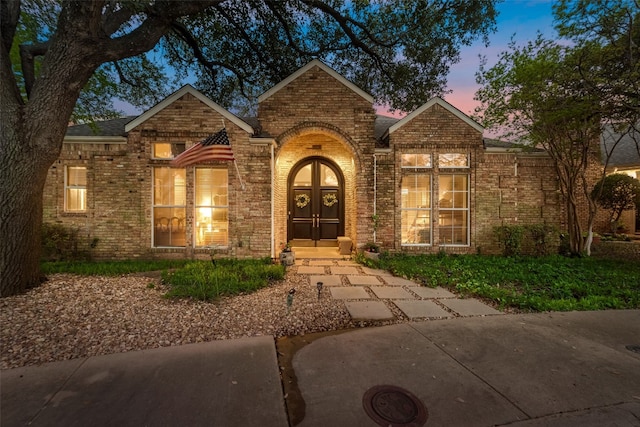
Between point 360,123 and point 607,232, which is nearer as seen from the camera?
point 360,123

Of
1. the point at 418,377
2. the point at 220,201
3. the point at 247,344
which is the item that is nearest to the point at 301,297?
the point at 247,344

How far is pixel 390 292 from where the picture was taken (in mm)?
5305

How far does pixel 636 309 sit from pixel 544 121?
5.69 meters

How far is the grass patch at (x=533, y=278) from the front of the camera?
467cm

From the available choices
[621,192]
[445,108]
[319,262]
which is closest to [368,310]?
[319,262]

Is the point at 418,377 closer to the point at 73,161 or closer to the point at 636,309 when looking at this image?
the point at 636,309

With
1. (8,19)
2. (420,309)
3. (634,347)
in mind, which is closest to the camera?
(634,347)

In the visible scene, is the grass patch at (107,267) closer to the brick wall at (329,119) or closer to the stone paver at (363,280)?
the brick wall at (329,119)

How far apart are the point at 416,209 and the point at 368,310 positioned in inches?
210

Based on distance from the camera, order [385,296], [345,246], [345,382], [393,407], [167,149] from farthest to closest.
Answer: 1. [345,246]
2. [167,149]
3. [385,296]
4. [345,382]
5. [393,407]

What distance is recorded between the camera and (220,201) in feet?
26.4

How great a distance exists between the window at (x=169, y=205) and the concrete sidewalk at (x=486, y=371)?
6451mm

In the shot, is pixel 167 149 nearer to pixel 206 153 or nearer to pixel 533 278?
pixel 206 153

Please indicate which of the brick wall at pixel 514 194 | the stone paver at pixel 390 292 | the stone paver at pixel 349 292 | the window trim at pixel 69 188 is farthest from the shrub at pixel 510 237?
the window trim at pixel 69 188
